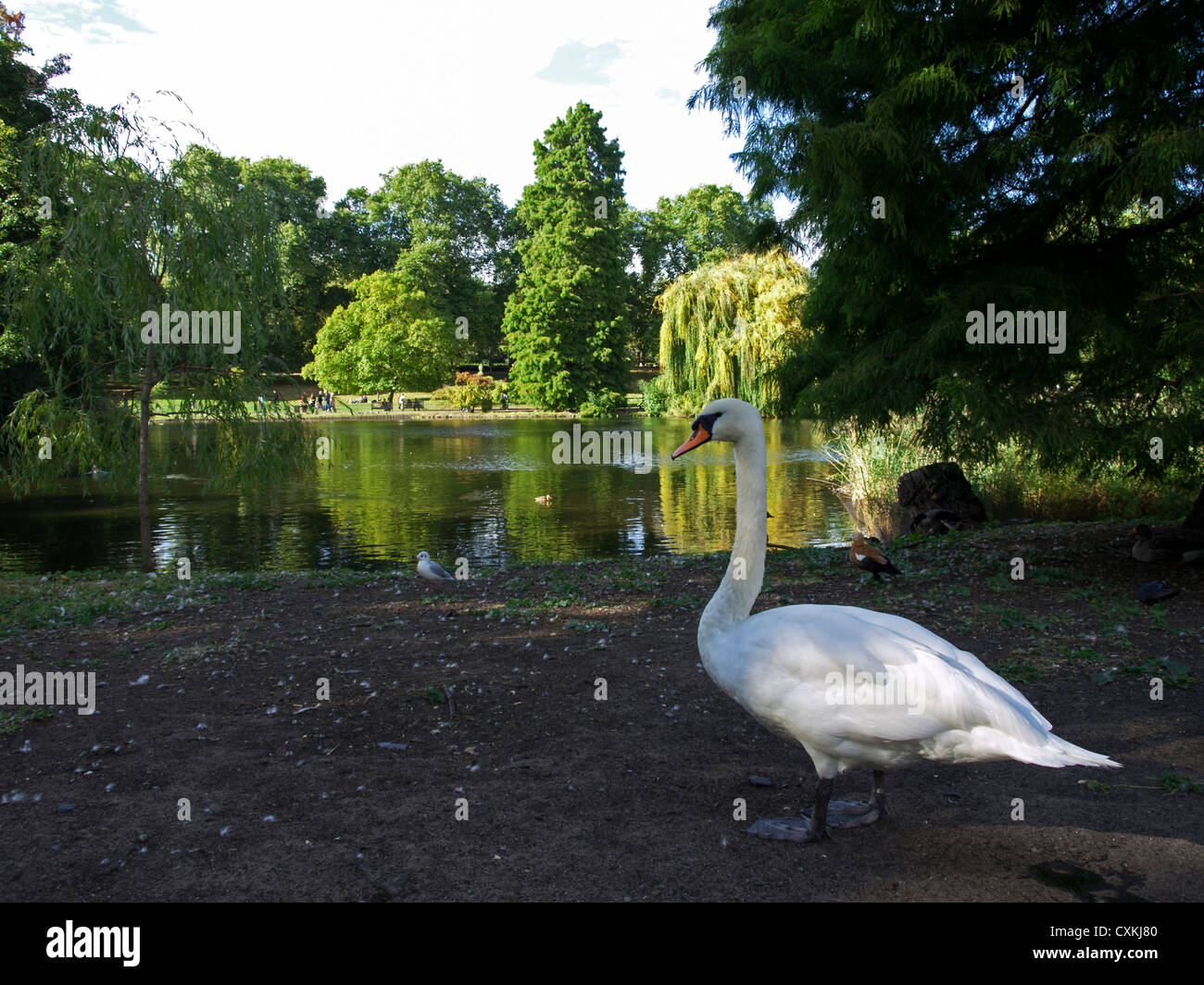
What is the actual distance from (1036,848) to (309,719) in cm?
412

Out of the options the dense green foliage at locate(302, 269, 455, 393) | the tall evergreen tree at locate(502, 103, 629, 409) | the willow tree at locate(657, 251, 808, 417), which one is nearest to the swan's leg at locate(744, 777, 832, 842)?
the willow tree at locate(657, 251, 808, 417)

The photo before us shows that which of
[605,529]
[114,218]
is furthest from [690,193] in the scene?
[114,218]

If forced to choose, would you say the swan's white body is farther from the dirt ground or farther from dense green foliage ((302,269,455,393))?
dense green foliage ((302,269,455,393))

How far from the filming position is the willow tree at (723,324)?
3356 centimetres

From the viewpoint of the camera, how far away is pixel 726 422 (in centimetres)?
471

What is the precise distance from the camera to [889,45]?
27.2 ft

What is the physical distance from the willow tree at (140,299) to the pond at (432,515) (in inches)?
55.1

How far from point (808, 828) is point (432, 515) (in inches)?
668

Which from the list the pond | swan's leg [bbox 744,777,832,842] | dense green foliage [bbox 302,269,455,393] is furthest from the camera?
dense green foliage [bbox 302,269,455,393]

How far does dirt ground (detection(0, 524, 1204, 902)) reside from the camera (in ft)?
12.1

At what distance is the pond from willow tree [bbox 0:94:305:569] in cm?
140

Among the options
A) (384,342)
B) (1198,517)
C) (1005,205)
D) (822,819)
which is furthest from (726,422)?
(384,342)

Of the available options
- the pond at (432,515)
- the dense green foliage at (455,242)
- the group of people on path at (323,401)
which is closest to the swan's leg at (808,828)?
the pond at (432,515)

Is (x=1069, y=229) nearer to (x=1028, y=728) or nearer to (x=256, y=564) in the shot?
(x=1028, y=728)
